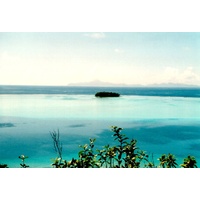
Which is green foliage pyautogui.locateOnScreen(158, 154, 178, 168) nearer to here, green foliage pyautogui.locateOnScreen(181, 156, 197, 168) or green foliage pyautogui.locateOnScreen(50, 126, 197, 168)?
green foliage pyautogui.locateOnScreen(50, 126, 197, 168)

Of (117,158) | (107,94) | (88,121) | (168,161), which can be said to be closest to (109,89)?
(107,94)

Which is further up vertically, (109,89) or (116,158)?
(109,89)

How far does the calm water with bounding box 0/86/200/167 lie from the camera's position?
4105 millimetres

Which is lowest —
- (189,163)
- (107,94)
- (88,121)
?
(189,163)

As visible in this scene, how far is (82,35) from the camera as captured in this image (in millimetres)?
4133

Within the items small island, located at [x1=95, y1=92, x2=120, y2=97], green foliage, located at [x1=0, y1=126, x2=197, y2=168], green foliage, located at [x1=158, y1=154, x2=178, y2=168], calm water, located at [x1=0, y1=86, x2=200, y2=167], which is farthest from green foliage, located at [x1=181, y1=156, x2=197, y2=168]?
small island, located at [x1=95, y1=92, x2=120, y2=97]

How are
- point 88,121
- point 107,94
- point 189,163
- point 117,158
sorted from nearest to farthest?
point 189,163 → point 117,158 → point 88,121 → point 107,94

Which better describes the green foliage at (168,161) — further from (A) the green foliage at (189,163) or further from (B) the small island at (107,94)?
(B) the small island at (107,94)

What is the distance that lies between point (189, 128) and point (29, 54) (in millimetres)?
2469

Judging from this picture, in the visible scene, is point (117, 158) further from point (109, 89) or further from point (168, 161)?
point (109, 89)

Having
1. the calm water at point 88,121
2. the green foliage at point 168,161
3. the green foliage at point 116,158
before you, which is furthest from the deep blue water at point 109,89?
the green foliage at point 168,161

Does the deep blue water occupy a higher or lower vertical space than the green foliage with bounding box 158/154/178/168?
higher

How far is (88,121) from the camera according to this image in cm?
424
